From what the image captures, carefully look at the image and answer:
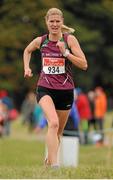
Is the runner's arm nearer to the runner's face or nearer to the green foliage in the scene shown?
the runner's face

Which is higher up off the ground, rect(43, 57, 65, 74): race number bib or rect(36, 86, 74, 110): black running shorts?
rect(43, 57, 65, 74): race number bib

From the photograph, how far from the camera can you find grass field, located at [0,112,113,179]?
8984 millimetres

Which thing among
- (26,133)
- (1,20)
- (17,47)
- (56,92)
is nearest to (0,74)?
(17,47)

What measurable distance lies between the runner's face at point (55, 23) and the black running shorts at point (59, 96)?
2.51 ft

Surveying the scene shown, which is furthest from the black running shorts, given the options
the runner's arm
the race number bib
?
the runner's arm

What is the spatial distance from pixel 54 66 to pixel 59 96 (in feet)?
1.33

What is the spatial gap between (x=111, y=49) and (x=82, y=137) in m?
34.1

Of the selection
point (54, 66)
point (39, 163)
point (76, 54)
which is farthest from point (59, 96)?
point (39, 163)

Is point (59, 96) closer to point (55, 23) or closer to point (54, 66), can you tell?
point (54, 66)

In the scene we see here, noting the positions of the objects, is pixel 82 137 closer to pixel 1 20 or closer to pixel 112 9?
pixel 1 20

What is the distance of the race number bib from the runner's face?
0.37 m

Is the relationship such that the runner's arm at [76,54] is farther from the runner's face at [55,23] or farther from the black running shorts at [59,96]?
the black running shorts at [59,96]

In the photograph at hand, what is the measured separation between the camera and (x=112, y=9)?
1929 inches

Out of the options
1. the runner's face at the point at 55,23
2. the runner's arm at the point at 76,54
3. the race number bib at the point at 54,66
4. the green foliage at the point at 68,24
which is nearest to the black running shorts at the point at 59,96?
the race number bib at the point at 54,66
